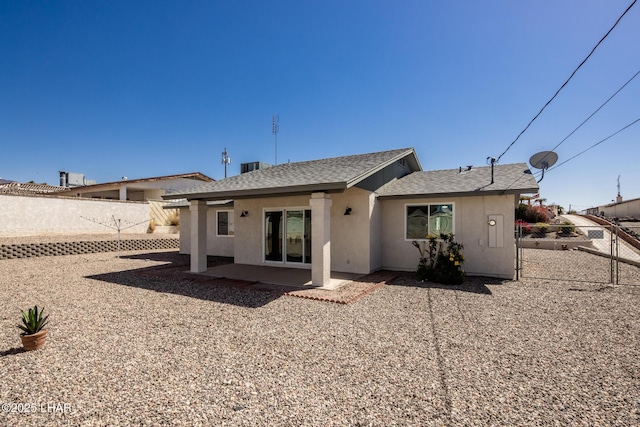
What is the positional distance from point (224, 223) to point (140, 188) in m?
18.3

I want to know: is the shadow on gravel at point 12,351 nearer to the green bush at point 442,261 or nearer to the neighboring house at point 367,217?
the neighboring house at point 367,217

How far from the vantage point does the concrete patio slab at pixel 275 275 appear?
8.38m

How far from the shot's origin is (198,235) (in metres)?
9.97

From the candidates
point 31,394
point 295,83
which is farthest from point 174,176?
point 31,394

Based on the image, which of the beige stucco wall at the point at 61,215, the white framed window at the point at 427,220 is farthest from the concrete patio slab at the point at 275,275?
the beige stucco wall at the point at 61,215

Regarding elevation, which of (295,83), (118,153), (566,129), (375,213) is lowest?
(375,213)

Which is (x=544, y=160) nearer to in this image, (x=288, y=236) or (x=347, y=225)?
(x=347, y=225)

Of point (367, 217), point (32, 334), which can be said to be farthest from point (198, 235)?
point (32, 334)

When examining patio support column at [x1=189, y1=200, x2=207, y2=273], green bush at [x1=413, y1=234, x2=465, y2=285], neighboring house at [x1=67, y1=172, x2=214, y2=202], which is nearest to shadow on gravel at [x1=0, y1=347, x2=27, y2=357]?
patio support column at [x1=189, y1=200, x2=207, y2=273]

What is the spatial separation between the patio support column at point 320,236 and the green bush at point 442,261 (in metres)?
3.16

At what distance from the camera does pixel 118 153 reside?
2291 cm

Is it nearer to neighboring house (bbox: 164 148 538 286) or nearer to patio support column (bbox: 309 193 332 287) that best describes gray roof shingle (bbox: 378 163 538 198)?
neighboring house (bbox: 164 148 538 286)

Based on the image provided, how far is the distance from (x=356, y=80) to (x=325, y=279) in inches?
365

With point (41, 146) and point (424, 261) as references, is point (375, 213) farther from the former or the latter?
point (41, 146)
